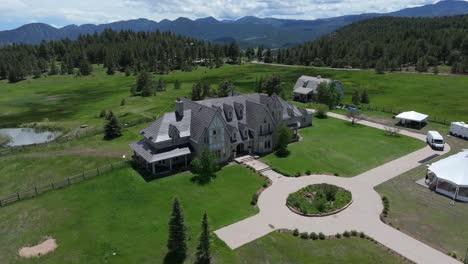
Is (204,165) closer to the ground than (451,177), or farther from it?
closer to the ground

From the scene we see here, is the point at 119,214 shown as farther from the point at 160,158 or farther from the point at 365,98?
the point at 365,98

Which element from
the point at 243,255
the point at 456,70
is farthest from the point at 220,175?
the point at 456,70

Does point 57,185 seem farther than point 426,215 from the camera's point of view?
Yes

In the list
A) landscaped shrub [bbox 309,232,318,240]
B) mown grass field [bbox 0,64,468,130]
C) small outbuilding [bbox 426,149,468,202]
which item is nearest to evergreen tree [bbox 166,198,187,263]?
landscaped shrub [bbox 309,232,318,240]

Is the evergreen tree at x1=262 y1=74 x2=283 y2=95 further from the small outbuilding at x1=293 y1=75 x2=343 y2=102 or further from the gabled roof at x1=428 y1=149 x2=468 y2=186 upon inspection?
the gabled roof at x1=428 y1=149 x2=468 y2=186

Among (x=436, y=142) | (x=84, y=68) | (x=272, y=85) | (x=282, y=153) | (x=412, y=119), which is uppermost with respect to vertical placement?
(x=84, y=68)

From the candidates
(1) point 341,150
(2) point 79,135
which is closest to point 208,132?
(1) point 341,150

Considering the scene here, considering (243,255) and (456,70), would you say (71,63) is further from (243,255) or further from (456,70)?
(456,70)

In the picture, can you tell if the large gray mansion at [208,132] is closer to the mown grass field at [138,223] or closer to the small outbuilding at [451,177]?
the mown grass field at [138,223]
